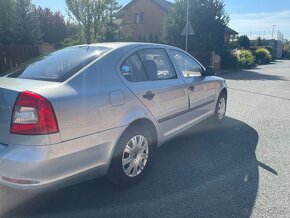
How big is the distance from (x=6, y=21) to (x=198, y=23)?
40.4ft

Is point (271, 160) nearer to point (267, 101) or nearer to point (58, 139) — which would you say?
point (58, 139)

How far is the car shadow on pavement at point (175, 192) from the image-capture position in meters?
2.97

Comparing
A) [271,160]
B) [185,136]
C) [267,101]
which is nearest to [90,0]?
[267,101]

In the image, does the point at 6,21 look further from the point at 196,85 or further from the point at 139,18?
the point at 139,18

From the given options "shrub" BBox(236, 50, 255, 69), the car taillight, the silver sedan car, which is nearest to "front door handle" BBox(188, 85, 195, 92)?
the silver sedan car

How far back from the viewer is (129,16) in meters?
32.8

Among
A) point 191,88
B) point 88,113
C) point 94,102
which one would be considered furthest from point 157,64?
point 88,113

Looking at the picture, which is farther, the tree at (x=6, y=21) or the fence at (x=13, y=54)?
the tree at (x=6, y=21)

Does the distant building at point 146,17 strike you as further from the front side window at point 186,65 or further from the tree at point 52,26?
the front side window at point 186,65

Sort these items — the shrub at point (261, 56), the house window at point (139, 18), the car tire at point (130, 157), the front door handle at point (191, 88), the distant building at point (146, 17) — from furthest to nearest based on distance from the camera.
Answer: the shrub at point (261, 56) < the house window at point (139, 18) < the distant building at point (146, 17) < the front door handle at point (191, 88) < the car tire at point (130, 157)

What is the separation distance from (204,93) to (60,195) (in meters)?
2.90

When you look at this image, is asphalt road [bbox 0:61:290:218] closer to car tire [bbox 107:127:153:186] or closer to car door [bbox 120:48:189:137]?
car tire [bbox 107:127:153:186]

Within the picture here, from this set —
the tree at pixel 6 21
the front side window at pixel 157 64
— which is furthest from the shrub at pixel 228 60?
the front side window at pixel 157 64

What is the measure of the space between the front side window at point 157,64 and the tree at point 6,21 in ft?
36.4
